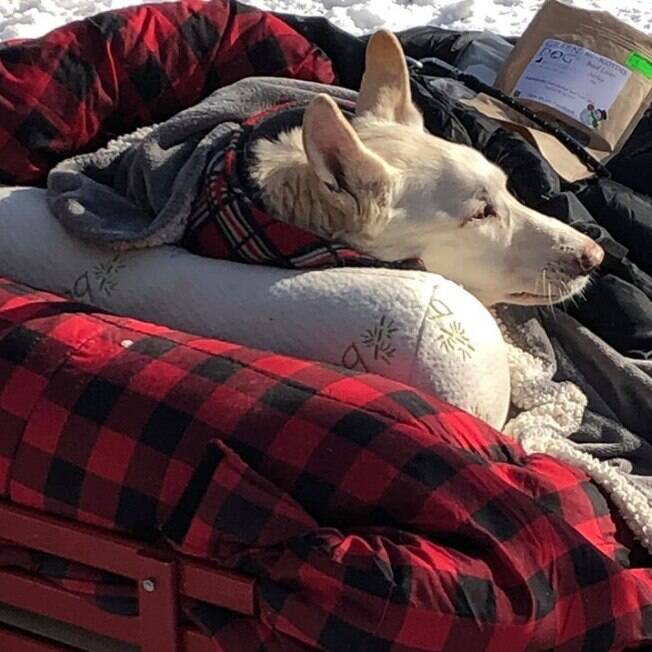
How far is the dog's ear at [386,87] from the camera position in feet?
8.22

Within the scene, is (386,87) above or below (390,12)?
above

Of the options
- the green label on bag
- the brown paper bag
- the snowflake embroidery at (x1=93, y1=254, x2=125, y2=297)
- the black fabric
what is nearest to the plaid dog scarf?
the snowflake embroidery at (x1=93, y1=254, x2=125, y2=297)

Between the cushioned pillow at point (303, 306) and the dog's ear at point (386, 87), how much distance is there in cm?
50

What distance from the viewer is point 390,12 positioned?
15.6ft

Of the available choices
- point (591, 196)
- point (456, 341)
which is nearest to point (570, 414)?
point (456, 341)

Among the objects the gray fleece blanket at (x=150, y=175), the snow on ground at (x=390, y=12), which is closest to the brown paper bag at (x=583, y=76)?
the gray fleece blanket at (x=150, y=175)

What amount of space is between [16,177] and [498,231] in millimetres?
951

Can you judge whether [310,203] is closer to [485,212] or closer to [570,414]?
[485,212]

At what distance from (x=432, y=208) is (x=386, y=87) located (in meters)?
0.31

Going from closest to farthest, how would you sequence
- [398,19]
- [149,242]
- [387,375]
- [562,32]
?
[387,375] → [149,242] → [562,32] → [398,19]

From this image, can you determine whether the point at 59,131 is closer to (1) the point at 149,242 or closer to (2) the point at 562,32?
(1) the point at 149,242

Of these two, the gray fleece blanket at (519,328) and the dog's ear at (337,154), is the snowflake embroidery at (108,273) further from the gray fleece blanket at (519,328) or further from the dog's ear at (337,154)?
the dog's ear at (337,154)

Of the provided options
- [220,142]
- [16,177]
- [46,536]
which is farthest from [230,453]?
[16,177]

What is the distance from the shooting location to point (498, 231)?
2422 mm
